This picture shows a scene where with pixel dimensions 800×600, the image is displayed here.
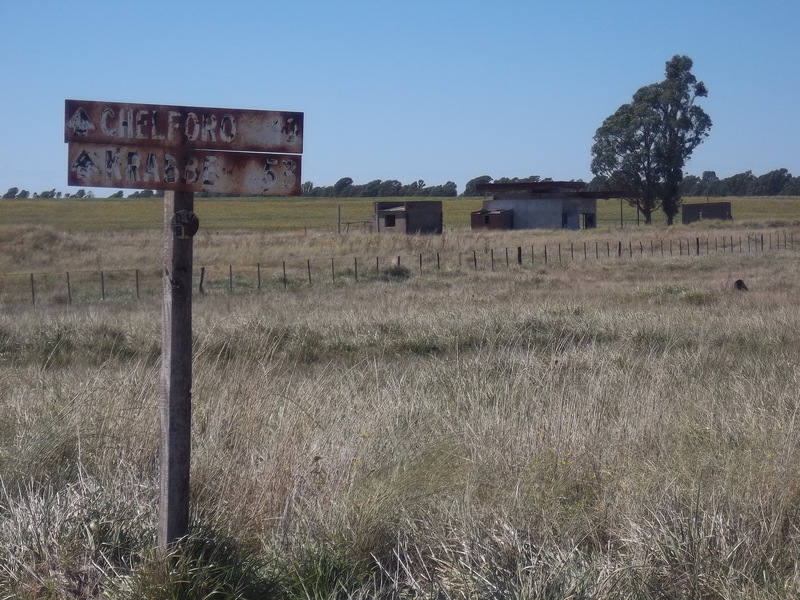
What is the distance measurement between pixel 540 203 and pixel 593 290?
153 ft

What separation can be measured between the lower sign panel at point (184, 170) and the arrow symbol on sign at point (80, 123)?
66 millimetres

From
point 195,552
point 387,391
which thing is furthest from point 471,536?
point 387,391

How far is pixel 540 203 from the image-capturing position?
70.2 meters

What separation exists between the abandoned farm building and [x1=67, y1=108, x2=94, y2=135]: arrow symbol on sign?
66.2m

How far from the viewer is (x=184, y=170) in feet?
13.3

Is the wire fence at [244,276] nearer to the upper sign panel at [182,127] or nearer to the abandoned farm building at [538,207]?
the upper sign panel at [182,127]

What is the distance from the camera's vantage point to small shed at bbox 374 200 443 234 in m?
62.9

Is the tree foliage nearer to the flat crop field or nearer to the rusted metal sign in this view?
the flat crop field

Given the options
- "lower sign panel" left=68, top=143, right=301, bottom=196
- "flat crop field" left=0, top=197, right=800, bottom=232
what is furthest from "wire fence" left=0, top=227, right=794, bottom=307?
"flat crop field" left=0, top=197, right=800, bottom=232

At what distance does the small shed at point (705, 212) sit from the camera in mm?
87625

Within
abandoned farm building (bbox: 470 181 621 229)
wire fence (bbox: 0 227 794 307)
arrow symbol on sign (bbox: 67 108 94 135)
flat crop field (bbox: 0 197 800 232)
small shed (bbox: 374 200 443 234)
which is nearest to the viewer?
arrow symbol on sign (bbox: 67 108 94 135)

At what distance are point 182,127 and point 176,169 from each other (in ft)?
0.63

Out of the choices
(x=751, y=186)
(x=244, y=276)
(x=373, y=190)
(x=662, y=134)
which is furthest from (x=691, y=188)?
(x=244, y=276)

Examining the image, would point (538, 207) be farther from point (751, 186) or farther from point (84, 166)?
point (751, 186)
